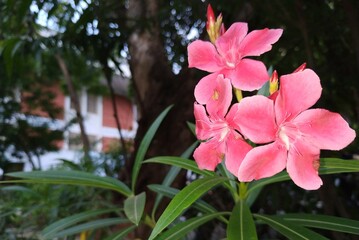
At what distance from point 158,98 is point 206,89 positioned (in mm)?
1543

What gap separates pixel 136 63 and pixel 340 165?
6.90 ft

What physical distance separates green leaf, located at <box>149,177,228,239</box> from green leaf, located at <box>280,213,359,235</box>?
0.32 metres

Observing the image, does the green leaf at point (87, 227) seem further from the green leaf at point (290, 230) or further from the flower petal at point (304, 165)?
the flower petal at point (304, 165)

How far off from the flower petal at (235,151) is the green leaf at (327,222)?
0.38 m

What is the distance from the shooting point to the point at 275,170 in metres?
0.56

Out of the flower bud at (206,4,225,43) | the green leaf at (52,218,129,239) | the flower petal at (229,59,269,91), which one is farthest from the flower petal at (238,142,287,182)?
the green leaf at (52,218,129,239)

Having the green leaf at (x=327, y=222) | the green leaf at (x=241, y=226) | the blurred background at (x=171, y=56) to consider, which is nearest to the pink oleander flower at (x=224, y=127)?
the green leaf at (x=241, y=226)

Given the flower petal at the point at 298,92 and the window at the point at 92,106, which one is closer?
the flower petal at the point at 298,92

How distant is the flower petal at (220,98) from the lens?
1.96 ft

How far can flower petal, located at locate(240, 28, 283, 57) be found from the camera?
634 mm

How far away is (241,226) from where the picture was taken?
0.72 metres

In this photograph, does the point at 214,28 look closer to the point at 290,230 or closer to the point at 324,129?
the point at 324,129

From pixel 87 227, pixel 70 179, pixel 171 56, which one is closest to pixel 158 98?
pixel 171 56

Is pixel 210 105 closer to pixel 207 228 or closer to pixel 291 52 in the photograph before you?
pixel 291 52
